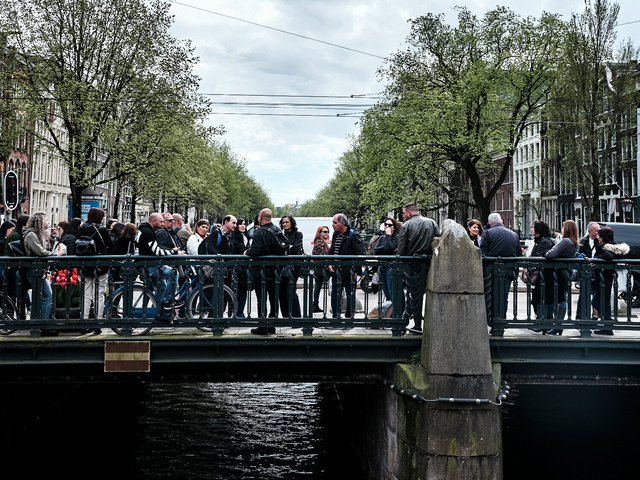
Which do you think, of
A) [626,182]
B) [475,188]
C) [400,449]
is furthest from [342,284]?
[626,182]

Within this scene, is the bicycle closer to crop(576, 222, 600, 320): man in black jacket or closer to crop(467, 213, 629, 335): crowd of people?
crop(467, 213, 629, 335): crowd of people

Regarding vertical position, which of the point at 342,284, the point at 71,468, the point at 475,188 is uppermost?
the point at 475,188

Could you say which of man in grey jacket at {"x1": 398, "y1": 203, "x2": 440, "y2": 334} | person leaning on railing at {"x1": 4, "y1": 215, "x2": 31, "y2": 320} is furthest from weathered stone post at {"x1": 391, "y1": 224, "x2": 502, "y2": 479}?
person leaning on railing at {"x1": 4, "y1": 215, "x2": 31, "y2": 320}

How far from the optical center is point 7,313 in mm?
10164

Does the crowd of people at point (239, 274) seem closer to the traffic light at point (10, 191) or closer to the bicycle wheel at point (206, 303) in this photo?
the bicycle wheel at point (206, 303)

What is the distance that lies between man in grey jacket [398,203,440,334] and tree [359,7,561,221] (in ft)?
91.2

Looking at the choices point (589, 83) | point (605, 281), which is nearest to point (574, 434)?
point (605, 281)

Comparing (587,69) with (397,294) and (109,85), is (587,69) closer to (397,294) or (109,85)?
(109,85)

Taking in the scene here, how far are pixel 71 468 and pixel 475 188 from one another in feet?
96.2

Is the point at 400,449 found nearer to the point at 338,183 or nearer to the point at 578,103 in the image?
the point at 578,103

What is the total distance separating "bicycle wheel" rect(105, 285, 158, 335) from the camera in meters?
10.1

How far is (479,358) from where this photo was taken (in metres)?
9.22

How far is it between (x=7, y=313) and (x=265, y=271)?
329 centimetres

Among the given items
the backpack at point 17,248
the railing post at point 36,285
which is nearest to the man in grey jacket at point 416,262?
the railing post at point 36,285
